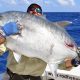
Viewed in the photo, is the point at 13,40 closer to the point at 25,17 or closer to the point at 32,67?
the point at 25,17

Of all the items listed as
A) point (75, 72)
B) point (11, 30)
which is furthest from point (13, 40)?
point (75, 72)

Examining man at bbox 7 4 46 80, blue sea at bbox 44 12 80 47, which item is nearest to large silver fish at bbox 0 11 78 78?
man at bbox 7 4 46 80

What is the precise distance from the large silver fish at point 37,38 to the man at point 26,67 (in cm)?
44

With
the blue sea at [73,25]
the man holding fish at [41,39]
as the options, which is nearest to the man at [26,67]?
the man holding fish at [41,39]

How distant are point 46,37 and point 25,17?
0.38m

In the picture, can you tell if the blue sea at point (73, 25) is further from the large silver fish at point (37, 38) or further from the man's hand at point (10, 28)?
the man's hand at point (10, 28)

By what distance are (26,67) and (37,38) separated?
2.53 ft

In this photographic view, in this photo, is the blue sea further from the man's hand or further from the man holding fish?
the man's hand

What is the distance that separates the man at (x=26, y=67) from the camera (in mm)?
5105

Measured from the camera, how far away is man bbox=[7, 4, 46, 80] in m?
5.11

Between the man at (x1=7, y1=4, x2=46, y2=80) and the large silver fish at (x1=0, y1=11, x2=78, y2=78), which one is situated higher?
the large silver fish at (x1=0, y1=11, x2=78, y2=78)

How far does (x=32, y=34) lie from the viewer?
177 inches

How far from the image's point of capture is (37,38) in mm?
4504

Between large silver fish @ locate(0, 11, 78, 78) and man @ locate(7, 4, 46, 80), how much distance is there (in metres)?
0.44
